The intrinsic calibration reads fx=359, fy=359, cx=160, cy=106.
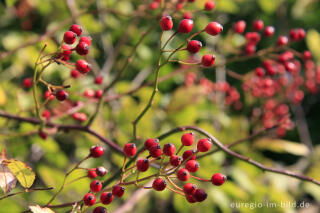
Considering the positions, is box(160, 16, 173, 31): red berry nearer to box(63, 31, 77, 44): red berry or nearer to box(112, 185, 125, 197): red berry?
box(63, 31, 77, 44): red berry

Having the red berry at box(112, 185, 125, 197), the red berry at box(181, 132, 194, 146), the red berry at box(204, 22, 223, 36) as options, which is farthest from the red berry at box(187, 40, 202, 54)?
the red berry at box(112, 185, 125, 197)

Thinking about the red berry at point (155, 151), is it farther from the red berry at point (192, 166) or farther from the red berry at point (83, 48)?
the red berry at point (83, 48)

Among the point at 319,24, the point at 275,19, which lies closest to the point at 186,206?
the point at 275,19

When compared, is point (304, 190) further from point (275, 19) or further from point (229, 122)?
point (275, 19)

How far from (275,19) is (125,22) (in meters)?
2.21

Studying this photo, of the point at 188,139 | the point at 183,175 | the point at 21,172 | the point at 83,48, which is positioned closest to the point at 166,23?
the point at 83,48

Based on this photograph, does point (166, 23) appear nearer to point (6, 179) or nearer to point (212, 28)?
point (212, 28)

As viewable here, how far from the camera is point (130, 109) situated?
2.62 meters

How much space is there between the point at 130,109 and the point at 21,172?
63.1 inches

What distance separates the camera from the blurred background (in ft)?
7.49

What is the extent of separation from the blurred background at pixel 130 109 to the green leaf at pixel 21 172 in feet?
2.21

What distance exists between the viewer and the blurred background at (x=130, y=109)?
7.49 feet

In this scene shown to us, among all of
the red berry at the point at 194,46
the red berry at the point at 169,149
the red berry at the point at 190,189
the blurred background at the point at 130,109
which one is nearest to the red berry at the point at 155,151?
the red berry at the point at 169,149

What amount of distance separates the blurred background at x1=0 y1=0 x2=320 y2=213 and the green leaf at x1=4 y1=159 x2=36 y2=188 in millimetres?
675
